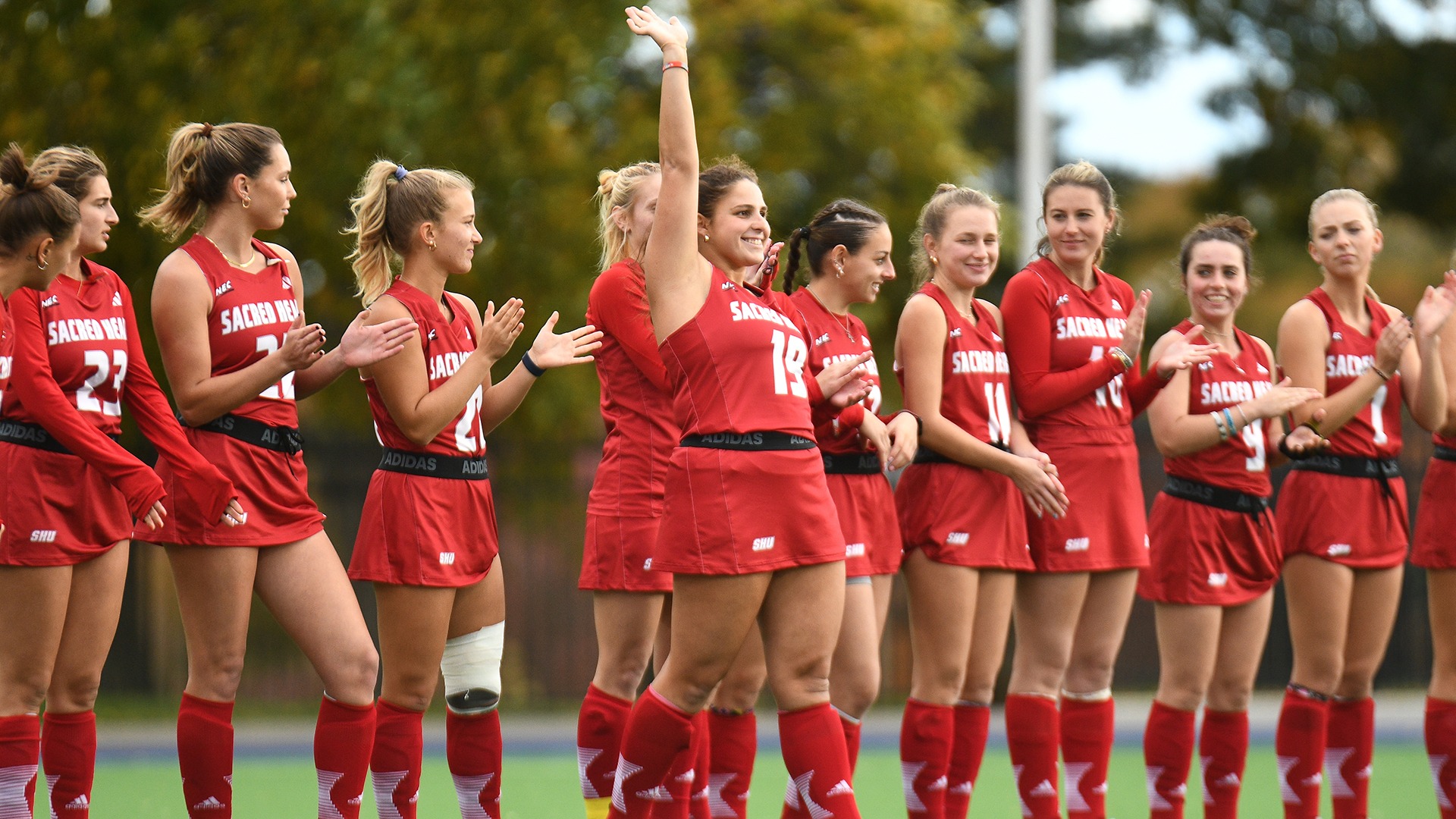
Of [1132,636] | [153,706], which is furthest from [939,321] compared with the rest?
[153,706]

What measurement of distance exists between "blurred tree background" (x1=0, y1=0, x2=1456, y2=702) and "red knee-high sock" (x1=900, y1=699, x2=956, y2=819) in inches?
161

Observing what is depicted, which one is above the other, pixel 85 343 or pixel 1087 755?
pixel 85 343

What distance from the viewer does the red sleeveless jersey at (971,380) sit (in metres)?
5.44

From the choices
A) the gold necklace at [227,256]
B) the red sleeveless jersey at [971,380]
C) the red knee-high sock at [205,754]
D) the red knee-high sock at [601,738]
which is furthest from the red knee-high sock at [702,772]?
the gold necklace at [227,256]

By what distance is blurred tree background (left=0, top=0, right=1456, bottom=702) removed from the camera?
10.2m

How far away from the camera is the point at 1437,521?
574cm

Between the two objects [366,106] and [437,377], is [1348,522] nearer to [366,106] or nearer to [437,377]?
[437,377]

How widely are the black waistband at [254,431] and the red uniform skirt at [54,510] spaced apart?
34cm

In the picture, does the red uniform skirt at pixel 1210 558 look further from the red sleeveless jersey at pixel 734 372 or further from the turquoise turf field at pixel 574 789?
the red sleeveless jersey at pixel 734 372

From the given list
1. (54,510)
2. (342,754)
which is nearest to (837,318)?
(342,754)

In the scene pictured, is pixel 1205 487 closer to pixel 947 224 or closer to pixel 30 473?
pixel 947 224

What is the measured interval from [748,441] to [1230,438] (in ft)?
7.61

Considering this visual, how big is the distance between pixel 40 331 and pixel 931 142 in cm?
1324

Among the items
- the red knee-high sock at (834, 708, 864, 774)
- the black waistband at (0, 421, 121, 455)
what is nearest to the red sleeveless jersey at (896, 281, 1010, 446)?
the red knee-high sock at (834, 708, 864, 774)
